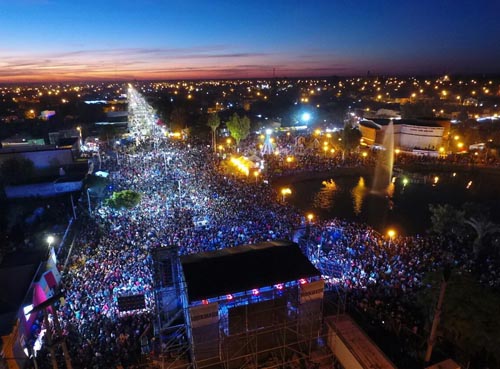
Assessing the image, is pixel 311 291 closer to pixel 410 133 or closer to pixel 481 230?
pixel 481 230

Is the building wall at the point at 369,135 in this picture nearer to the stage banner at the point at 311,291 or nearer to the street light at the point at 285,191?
the street light at the point at 285,191

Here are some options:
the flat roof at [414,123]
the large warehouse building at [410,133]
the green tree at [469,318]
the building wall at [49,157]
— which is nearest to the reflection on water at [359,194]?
the large warehouse building at [410,133]

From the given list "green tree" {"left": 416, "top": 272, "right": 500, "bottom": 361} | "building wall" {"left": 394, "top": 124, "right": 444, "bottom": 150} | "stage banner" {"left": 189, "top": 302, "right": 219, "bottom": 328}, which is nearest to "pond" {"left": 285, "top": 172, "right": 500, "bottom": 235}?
"building wall" {"left": 394, "top": 124, "right": 444, "bottom": 150}

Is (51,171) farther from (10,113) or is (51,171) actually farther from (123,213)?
(10,113)

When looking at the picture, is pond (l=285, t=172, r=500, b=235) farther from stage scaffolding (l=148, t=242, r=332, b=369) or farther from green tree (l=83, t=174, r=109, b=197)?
green tree (l=83, t=174, r=109, b=197)

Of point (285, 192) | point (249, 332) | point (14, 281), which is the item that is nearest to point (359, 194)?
point (285, 192)

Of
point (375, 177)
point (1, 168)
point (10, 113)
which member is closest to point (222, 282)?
point (1, 168)
